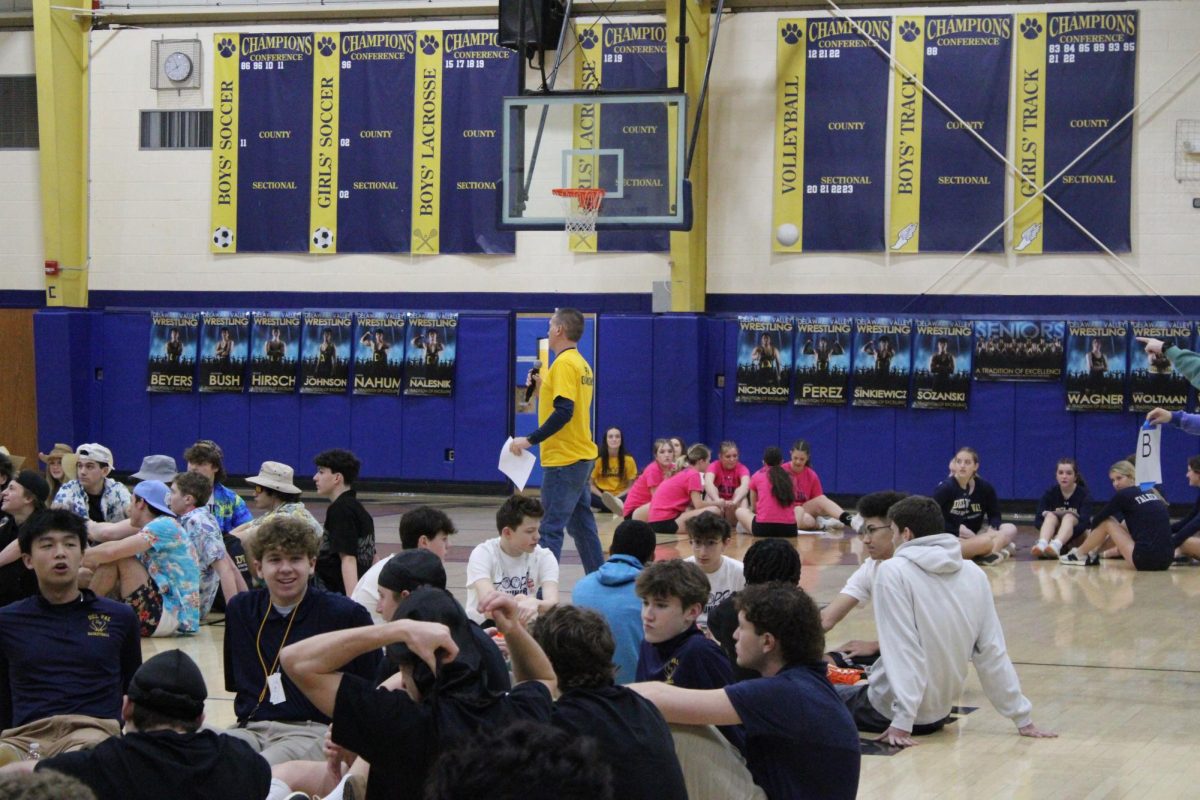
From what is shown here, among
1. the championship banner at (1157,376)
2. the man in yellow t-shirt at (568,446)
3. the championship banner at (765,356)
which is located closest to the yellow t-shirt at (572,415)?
the man in yellow t-shirt at (568,446)

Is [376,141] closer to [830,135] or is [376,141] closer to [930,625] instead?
[830,135]

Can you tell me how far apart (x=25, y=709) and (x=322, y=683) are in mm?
2405

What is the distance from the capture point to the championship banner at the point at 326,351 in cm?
1869

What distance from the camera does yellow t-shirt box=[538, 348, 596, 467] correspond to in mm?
9703

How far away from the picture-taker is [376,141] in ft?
61.3

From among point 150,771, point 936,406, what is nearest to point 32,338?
point 936,406

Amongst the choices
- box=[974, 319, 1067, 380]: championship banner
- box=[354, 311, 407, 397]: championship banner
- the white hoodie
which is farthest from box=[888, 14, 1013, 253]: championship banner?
the white hoodie

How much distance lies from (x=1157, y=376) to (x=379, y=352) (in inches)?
375

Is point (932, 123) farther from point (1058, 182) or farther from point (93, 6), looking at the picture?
point (93, 6)

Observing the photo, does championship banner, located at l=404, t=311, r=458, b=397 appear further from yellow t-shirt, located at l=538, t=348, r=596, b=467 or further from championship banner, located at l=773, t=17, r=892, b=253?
yellow t-shirt, located at l=538, t=348, r=596, b=467

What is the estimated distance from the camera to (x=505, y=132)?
16578 mm

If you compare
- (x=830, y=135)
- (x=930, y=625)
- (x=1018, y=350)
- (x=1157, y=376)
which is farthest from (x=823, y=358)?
(x=930, y=625)

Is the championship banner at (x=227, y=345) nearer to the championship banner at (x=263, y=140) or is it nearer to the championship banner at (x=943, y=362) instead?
the championship banner at (x=263, y=140)

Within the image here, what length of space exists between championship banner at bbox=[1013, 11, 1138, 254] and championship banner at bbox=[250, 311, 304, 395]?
9.21 metres
